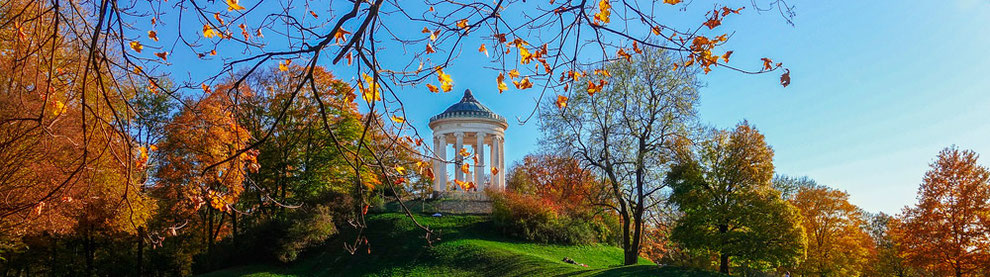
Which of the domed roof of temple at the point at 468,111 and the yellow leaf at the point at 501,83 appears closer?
the yellow leaf at the point at 501,83

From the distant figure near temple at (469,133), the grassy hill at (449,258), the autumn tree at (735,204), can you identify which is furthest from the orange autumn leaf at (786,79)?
the distant figure near temple at (469,133)

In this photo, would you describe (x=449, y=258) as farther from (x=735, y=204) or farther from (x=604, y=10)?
(x=604, y=10)

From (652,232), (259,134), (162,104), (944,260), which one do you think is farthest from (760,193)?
(162,104)

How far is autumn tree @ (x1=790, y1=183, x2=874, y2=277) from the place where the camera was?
83.5 ft

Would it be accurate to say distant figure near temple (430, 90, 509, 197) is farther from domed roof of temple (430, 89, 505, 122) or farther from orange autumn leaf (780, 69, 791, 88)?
orange autumn leaf (780, 69, 791, 88)

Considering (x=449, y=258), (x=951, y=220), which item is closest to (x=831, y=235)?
(x=951, y=220)

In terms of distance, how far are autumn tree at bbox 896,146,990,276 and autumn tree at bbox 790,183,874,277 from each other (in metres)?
3.17

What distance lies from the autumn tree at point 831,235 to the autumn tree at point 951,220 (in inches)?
125

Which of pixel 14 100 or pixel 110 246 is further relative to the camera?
pixel 110 246

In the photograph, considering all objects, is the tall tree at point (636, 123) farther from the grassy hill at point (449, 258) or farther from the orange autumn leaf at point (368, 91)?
the orange autumn leaf at point (368, 91)

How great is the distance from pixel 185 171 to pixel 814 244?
2462 cm

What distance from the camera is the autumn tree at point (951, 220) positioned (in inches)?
814

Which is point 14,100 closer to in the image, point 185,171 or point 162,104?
point 185,171

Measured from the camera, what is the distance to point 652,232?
101ft
